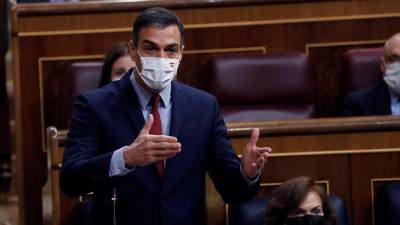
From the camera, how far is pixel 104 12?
2.13 metres

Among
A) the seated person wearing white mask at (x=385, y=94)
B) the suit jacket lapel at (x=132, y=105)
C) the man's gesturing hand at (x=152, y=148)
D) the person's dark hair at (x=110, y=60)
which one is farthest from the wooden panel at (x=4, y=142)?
the man's gesturing hand at (x=152, y=148)

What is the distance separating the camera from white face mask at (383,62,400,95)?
192cm

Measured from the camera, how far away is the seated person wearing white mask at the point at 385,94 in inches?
75.8

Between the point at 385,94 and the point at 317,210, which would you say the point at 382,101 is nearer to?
the point at 385,94

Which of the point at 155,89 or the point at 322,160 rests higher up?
the point at 155,89

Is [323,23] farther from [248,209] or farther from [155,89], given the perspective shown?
[155,89]

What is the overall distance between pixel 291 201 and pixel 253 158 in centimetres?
9

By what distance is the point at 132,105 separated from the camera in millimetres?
1243

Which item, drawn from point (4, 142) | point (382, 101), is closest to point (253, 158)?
point (382, 101)

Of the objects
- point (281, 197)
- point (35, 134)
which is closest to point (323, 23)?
point (35, 134)

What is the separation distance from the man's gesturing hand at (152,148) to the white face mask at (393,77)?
35.6 inches

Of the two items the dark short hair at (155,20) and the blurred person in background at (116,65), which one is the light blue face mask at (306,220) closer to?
the dark short hair at (155,20)

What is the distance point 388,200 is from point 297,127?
0.17m

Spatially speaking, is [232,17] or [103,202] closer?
Result: [103,202]
